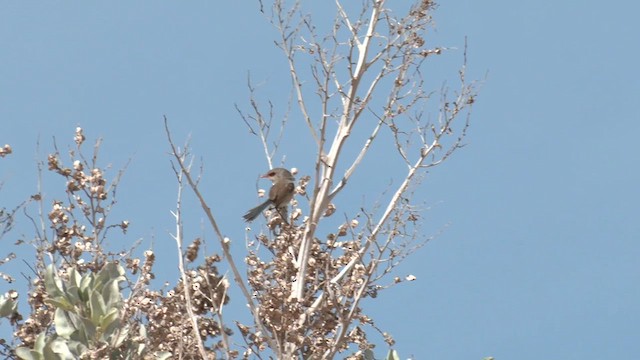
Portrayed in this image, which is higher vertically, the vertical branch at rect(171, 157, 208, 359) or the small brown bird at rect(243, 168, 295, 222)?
the small brown bird at rect(243, 168, 295, 222)

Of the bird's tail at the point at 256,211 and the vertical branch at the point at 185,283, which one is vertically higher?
the bird's tail at the point at 256,211

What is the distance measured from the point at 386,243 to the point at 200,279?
1587 millimetres

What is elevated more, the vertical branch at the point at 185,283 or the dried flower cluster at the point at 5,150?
the dried flower cluster at the point at 5,150

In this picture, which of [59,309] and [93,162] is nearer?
[59,309]

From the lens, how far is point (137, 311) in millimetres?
7840

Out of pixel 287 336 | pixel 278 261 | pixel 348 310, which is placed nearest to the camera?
pixel 287 336

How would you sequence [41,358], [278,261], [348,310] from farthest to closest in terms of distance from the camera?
[278,261], [348,310], [41,358]

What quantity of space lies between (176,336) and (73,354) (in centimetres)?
133

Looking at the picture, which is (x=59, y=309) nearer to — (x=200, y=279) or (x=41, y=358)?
(x=41, y=358)

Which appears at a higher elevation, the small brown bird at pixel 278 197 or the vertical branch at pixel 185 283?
the small brown bird at pixel 278 197

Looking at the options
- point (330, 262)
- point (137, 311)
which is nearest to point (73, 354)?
point (137, 311)

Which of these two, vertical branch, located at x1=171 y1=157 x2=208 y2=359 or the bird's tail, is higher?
the bird's tail

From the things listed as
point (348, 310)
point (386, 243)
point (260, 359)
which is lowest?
point (260, 359)

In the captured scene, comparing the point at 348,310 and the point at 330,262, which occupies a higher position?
the point at 330,262
